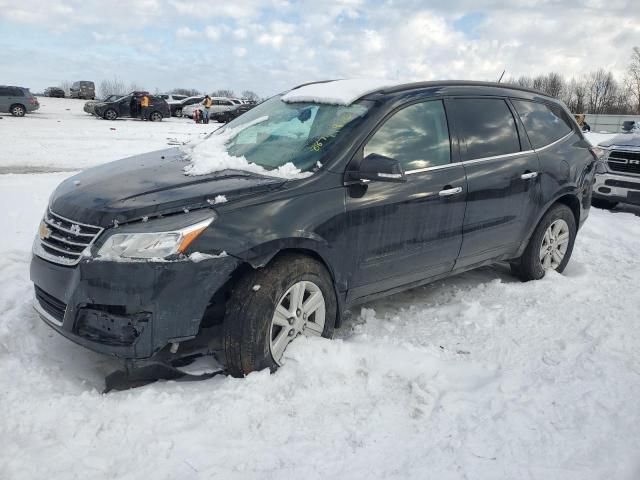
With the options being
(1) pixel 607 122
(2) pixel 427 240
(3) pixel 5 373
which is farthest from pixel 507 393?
(1) pixel 607 122

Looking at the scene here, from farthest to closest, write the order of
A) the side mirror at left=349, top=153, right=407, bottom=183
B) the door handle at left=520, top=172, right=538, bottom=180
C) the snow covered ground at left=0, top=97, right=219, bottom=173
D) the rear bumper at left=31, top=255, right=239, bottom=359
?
the snow covered ground at left=0, top=97, right=219, bottom=173, the door handle at left=520, top=172, right=538, bottom=180, the side mirror at left=349, top=153, right=407, bottom=183, the rear bumper at left=31, top=255, right=239, bottom=359

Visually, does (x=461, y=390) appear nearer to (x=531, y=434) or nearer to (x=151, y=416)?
(x=531, y=434)

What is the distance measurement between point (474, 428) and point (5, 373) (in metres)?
2.60

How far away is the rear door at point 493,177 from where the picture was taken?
430 centimetres

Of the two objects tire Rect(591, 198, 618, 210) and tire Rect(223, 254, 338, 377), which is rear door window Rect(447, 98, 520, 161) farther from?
tire Rect(591, 198, 618, 210)

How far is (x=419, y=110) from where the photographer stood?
4027 millimetres

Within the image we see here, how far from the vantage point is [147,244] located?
286 cm

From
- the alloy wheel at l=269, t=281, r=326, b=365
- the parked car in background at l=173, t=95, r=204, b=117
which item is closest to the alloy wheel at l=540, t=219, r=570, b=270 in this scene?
the alloy wheel at l=269, t=281, r=326, b=365

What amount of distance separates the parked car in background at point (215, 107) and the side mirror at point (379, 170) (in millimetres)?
31713

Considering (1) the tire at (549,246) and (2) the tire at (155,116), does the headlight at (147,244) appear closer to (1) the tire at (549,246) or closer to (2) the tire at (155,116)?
(1) the tire at (549,246)

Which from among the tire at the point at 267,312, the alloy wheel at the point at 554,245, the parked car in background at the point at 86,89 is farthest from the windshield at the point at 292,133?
the parked car in background at the point at 86,89

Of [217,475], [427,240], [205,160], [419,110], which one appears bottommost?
[217,475]

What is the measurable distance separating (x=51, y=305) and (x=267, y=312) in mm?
1245

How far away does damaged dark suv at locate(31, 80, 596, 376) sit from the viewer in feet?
9.51
